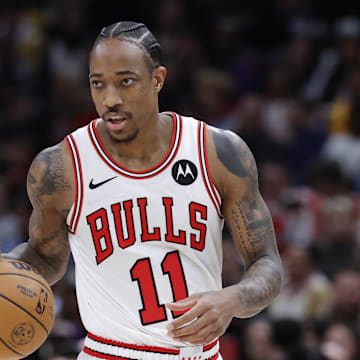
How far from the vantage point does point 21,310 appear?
3.69 meters

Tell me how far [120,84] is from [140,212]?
620mm

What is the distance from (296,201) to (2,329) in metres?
4.62

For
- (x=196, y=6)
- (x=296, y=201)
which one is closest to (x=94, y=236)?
(x=296, y=201)

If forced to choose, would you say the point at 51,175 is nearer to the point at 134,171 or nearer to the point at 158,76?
the point at 134,171

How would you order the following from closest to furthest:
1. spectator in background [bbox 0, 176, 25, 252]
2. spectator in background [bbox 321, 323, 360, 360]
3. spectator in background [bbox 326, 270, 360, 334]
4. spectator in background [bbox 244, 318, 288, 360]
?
spectator in background [bbox 321, 323, 360, 360] < spectator in background [bbox 244, 318, 288, 360] < spectator in background [bbox 326, 270, 360, 334] < spectator in background [bbox 0, 176, 25, 252]

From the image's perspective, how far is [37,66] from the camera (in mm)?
10938

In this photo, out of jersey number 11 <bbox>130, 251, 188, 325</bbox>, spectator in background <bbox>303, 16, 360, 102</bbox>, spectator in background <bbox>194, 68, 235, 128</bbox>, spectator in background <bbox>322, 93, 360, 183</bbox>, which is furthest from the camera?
spectator in background <bbox>194, 68, 235, 128</bbox>

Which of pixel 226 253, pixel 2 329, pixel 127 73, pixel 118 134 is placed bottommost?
pixel 226 253

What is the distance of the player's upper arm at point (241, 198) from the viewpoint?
405 centimetres

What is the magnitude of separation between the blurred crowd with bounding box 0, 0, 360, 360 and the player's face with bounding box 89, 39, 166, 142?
8.02 feet

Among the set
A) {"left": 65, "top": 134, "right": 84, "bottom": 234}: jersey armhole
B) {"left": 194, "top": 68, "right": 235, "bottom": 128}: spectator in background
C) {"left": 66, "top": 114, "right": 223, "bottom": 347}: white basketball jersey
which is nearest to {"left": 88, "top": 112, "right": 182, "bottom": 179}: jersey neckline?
{"left": 66, "top": 114, "right": 223, "bottom": 347}: white basketball jersey

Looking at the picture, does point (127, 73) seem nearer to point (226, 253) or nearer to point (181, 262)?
point (181, 262)

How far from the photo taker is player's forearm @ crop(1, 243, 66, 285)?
4094 mm

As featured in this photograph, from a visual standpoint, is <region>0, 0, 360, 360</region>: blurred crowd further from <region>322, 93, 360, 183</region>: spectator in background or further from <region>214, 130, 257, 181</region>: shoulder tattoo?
<region>214, 130, 257, 181</region>: shoulder tattoo
